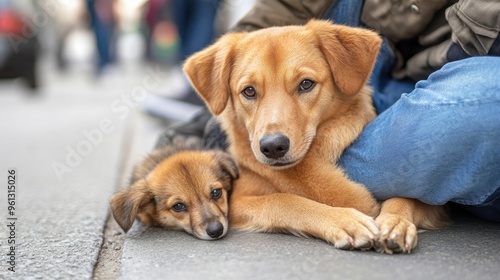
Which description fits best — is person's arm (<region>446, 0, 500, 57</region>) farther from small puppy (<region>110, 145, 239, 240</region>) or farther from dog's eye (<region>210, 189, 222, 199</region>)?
dog's eye (<region>210, 189, 222, 199</region>)

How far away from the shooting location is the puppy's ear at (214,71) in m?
3.12

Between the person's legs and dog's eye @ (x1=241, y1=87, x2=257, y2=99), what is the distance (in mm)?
603

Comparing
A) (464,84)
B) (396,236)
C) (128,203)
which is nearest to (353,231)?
(396,236)

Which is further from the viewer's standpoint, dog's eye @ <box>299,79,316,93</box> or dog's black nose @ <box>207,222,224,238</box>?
dog's eye @ <box>299,79,316,93</box>

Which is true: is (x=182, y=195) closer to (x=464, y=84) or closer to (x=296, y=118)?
(x=296, y=118)

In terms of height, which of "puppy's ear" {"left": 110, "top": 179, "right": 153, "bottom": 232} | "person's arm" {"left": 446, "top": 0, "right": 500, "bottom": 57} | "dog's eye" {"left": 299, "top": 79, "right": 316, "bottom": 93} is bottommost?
"puppy's ear" {"left": 110, "top": 179, "right": 153, "bottom": 232}

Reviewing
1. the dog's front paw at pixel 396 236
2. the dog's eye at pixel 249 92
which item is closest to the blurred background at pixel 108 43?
the dog's eye at pixel 249 92

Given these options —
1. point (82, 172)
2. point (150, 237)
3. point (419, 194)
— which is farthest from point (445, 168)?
point (82, 172)

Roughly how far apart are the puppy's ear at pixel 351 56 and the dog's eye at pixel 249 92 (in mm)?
385

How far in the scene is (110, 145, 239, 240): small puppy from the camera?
298 centimetres

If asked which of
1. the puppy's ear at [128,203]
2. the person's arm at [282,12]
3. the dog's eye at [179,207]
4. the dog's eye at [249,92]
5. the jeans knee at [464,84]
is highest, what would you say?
the jeans knee at [464,84]

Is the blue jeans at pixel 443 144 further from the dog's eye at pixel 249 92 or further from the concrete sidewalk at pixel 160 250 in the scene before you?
the dog's eye at pixel 249 92

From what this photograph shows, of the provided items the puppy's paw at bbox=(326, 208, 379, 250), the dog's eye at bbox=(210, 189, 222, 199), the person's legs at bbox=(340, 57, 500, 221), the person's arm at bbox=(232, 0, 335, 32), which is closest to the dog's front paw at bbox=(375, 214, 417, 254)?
the puppy's paw at bbox=(326, 208, 379, 250)

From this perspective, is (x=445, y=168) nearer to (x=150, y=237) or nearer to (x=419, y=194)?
(x=419, y=194)
